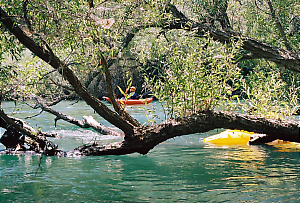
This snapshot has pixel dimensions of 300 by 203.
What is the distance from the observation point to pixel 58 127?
13.9 m

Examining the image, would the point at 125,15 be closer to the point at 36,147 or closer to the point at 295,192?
the point at 36,147

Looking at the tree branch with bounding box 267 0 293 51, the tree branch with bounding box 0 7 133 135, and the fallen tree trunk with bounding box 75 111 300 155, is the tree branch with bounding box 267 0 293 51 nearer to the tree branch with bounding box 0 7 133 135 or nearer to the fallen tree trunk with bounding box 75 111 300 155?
the fallen tree trunk with bounding box 75 111 300 155

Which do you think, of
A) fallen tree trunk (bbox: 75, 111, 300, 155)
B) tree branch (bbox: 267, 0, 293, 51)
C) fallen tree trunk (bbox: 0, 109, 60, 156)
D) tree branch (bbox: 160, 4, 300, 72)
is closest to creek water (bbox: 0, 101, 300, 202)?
fallen tree trunk (bbox: 0, 109, 60, 156)

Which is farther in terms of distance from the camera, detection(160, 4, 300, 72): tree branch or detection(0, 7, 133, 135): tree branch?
detection(160, 4, 300, 72): tree branch

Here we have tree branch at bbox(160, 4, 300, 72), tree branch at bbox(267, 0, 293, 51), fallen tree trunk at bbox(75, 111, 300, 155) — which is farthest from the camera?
tree branch at bbox(267, 0, 293, 51)

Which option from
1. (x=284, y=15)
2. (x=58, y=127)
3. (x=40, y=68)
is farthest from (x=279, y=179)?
(x=58, y=127)

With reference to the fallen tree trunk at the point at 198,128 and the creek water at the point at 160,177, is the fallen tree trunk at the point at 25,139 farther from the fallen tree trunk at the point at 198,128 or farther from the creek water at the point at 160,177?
the fallen tree trunk at the point at 198,128

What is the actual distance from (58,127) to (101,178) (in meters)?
7.69

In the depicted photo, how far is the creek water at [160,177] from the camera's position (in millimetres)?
5523

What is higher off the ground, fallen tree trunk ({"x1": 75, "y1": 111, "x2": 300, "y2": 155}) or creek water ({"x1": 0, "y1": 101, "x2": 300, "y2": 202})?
fallen tree trunk ({"x1": 75, "y1": 111, "x2": 300, "y2": 155})

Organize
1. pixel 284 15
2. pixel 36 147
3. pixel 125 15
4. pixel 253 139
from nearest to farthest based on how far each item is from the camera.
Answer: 1. pixel 125 15
2. pixel 36 147
3. pixel 253 139
4. pixel 284 15

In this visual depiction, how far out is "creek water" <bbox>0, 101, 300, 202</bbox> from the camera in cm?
552

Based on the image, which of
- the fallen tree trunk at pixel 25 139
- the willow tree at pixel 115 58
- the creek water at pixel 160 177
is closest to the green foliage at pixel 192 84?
Result: the willow tree at pixel 115 58

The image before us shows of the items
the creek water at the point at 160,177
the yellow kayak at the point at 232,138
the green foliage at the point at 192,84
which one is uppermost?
the green foliage at the point at 192,84
